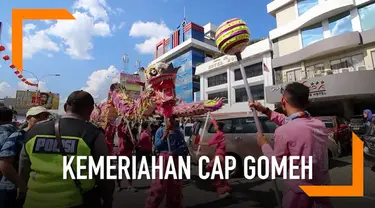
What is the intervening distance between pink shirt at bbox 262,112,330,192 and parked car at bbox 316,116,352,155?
9286mm

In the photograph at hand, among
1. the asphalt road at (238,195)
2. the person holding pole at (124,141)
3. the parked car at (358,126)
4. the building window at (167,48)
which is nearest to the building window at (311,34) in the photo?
the parked car at (358,126)

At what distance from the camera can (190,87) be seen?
36.2m

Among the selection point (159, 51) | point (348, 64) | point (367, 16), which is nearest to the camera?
point (367, 16)

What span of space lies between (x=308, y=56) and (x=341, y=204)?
17881 mm

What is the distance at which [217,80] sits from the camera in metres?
30.4

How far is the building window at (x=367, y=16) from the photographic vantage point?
54.6ft

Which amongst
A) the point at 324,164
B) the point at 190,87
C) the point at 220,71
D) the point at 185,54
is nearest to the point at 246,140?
the point at 324,164

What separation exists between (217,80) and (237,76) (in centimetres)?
340

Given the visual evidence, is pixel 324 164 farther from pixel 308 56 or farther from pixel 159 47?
pixel 159 47

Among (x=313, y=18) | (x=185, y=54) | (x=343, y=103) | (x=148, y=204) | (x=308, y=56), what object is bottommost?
(x=148, y=204)

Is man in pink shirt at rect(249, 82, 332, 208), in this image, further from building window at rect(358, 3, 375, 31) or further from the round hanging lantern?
building window at rect(358, 3, 375, 31)

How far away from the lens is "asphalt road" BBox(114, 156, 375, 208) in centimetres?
449

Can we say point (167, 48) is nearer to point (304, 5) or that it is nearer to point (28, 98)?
point (28, 98)

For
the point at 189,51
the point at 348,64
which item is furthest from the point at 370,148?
the point at 189,51
